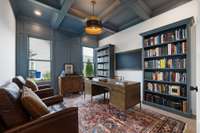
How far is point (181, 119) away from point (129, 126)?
1244mm

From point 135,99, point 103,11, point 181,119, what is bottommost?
point 181,119

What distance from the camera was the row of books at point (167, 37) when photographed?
2.65 metres

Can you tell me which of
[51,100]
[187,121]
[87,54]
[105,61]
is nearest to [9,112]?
[51,100]

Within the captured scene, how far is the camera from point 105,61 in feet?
17.0

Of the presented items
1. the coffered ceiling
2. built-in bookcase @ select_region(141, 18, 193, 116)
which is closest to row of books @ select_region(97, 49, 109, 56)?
the coffered ceiling

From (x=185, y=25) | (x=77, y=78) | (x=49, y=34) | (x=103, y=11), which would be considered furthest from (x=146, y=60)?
(x=49, y=34)

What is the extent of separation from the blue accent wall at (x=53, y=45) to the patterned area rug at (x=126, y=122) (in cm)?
263

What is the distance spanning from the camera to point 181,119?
2.44 meters

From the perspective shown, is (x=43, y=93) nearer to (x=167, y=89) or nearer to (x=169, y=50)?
(x=167, y=89)

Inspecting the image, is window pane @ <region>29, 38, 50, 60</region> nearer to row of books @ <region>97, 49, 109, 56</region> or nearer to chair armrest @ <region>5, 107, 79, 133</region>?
row of books @ <region>97, 49, 109, 56</region>

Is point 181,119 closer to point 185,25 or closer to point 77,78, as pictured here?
point 185,25

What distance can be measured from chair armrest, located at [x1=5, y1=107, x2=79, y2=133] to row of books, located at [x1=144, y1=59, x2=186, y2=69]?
2628 millimetres

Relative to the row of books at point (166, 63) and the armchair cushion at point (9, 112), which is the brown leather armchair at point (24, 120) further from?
the row of books at point (166, 63)

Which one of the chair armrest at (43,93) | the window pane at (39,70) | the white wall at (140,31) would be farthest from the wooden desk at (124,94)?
the window pane at (39,70)
